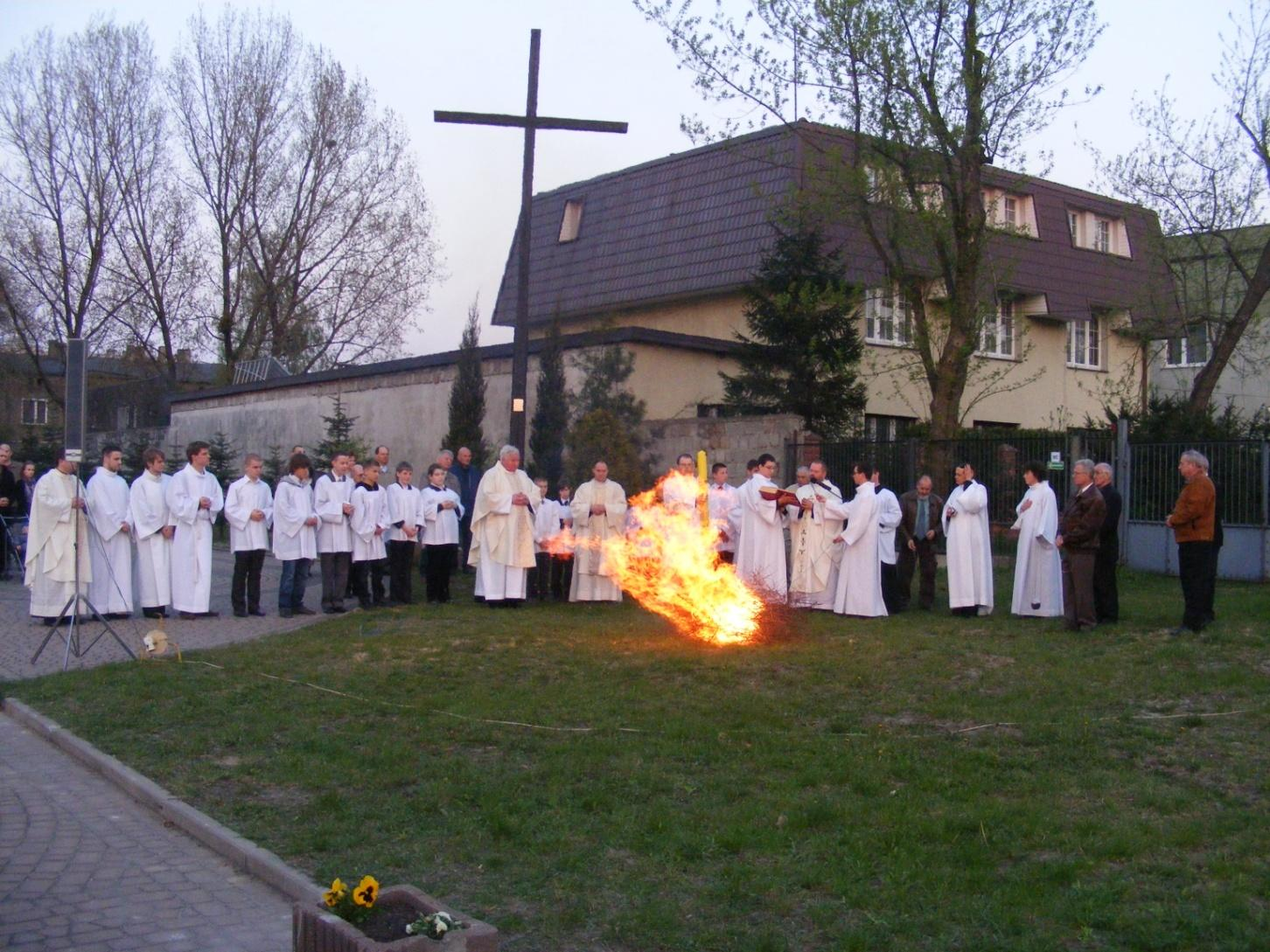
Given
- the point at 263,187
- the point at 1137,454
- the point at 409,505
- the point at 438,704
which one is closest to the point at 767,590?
the point at 438,704

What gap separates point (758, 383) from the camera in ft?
77.2

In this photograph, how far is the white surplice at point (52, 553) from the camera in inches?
607

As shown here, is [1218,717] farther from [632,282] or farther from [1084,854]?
[632,282]

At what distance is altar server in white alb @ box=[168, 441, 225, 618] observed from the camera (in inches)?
635

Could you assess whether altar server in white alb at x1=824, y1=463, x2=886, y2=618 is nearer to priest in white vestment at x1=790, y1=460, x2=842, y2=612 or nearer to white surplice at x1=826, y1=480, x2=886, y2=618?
white surplice at x1=826, y1=480, x2=886, y2=618

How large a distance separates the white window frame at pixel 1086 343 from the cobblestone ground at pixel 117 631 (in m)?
25.1

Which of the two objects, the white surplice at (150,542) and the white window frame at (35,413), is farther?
the white window frame at (35,413)

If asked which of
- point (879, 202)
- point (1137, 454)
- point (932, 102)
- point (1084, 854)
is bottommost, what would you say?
point (1084, 854)

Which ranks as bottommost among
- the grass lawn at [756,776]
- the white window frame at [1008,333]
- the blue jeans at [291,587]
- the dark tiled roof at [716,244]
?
the grass lawn at [756,776]

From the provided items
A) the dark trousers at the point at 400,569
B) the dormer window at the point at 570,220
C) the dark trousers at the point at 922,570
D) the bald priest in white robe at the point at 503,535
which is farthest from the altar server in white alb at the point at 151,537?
the dormer window at the point at 570,220

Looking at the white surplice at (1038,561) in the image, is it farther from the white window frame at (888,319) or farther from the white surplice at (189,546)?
the white surplice at (189,546)

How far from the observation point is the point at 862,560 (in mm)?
16000

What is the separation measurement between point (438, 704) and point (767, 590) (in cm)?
393

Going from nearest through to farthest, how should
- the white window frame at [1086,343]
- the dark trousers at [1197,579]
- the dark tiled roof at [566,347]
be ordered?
the dark trousers at [1197,579], the dark tiled roof at [566,347], the white window frame at [1086,343]
